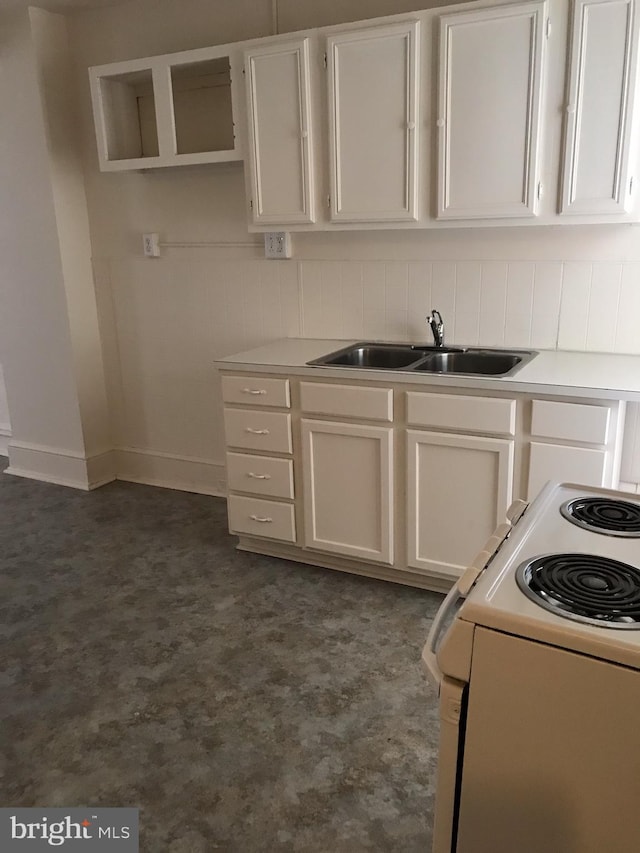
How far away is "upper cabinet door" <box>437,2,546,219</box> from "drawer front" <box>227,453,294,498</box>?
4.10 feet

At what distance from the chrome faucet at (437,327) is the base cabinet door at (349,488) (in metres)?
0.54

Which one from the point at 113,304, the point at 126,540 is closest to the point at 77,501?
the point at 126,540

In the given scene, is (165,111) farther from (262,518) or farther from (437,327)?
(262,518)

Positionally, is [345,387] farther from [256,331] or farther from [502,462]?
[256,331]

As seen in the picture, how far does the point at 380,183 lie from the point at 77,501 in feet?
8.09

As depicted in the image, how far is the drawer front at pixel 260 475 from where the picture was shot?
2.98 meters

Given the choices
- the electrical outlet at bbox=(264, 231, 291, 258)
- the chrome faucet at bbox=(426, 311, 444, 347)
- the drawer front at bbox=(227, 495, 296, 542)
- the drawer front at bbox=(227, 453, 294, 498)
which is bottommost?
the drawer front at bbox=(227, 495, 296, 542)

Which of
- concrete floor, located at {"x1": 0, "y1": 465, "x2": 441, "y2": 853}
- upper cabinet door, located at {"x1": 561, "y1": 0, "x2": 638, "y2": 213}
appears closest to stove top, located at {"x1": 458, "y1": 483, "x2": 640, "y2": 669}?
concrete floor, located at {"x1": 0, "y1": 465, "x2": 441, "y2": 853}

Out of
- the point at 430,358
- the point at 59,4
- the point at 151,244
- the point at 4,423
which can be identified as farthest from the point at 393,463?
the point at 4,423

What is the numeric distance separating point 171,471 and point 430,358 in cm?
190

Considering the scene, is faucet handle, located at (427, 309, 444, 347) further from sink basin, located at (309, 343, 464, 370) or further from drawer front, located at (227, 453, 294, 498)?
drawer front, located at (227, 453, 294, 498)

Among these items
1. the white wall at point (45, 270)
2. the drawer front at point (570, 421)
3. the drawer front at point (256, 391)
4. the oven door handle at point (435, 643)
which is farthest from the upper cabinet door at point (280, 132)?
the oven door handle at point (435, 643)

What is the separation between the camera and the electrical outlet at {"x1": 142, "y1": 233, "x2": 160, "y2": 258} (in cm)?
377

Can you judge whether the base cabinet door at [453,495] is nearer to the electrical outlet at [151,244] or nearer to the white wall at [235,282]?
the white wall at [235,282]
